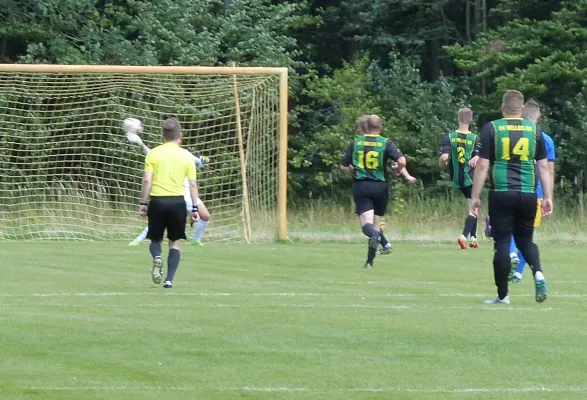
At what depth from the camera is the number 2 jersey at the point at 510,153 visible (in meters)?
10.6

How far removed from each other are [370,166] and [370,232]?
840 mm

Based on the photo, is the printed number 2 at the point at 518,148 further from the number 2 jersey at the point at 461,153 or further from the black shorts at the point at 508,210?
the number 2 jersey at the point at 461,153

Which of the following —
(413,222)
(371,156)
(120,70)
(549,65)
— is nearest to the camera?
(371,156)

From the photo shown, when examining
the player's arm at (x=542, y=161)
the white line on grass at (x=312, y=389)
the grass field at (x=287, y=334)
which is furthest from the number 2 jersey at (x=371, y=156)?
the white line on grass at (x=312, y=389)

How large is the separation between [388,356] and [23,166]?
603 inches

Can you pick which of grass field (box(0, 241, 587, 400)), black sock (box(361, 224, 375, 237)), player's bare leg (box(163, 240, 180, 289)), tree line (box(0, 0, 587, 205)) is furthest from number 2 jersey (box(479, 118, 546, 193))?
tree line (box(0, 0, 587, 205))

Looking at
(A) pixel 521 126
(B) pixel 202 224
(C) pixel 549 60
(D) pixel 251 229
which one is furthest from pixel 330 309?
(C) pixel 549 60

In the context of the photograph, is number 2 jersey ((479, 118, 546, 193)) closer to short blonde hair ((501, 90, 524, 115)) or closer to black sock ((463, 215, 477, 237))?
short blonde hair ((501, 90, 524, 115))

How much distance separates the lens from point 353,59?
34.7 meters

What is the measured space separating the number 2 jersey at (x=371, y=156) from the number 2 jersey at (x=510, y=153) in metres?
4.59

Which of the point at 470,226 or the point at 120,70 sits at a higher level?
the point at 120,70

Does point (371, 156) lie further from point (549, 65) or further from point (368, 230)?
point (549, 65)

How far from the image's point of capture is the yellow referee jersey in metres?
12.3

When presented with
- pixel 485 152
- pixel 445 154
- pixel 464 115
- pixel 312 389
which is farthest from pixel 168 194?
pixel 464 115
